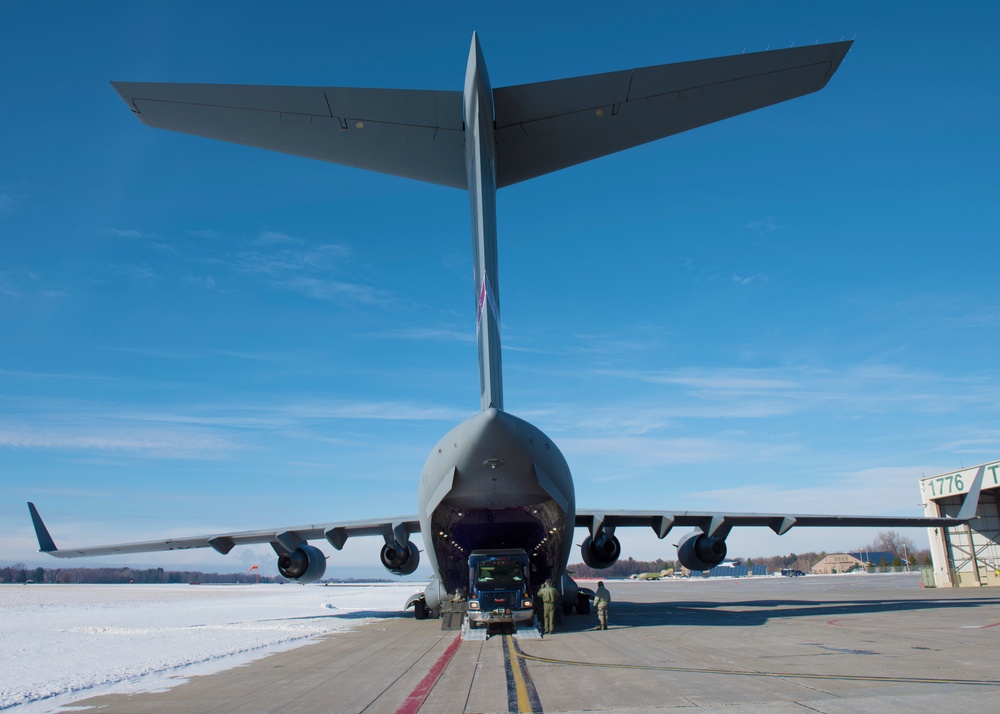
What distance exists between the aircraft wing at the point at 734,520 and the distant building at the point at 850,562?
70113 millimetres

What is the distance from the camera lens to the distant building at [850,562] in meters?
85.1

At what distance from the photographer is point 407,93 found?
9.97 meters

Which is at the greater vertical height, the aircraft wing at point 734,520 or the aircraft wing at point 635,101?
the aircraft wing at point 635,101

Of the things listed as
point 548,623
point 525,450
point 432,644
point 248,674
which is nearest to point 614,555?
point 548,623

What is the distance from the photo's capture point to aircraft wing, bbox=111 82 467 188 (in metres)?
8.37

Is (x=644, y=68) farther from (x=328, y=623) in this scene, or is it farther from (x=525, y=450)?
(x=328, y=623)

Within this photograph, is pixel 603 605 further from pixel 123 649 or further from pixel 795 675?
pixel 123 649

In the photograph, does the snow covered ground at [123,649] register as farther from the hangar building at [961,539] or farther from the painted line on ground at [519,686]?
the hangar building at [961,539]

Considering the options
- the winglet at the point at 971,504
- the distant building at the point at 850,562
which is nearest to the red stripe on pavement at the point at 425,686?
the winglet at the point at 971,504

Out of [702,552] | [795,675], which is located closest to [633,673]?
[795,675]

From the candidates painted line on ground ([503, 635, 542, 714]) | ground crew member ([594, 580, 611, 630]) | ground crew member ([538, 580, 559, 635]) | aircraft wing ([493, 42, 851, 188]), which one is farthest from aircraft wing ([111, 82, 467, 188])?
ground crew member ([594, 580, 611, 630])

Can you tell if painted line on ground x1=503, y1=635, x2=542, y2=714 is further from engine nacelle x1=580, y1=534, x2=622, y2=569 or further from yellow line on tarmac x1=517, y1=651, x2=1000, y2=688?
engine nacelle x1=580, y1=534, x2=622, y2=569

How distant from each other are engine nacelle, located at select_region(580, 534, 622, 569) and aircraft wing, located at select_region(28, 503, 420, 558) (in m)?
4.80

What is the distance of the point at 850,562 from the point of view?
300 feet
